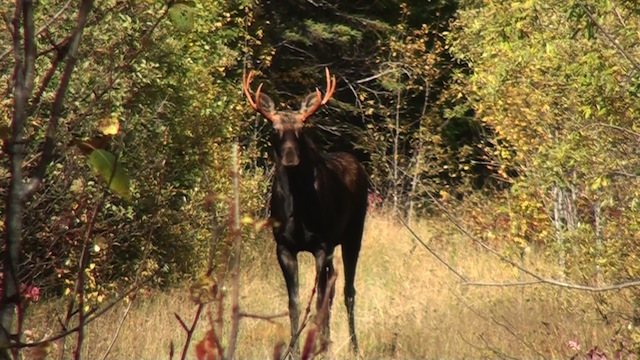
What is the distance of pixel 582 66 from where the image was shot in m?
7.55

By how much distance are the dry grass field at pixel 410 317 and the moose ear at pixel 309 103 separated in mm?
2019

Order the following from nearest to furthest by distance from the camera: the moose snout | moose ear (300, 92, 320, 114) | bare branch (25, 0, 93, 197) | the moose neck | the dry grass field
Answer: bare branch (25, 0, 93, 197)
the dry grass field
the moose snout
the moose neck
moose ear (300, 92, 320, 114)

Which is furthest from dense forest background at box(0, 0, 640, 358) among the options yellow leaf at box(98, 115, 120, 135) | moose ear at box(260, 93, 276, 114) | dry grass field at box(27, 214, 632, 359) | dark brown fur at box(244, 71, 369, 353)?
moose ear at box(260, 93, 276, 114)

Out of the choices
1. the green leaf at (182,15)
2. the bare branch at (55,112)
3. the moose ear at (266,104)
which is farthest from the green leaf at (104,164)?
the moose ear at (266,104)

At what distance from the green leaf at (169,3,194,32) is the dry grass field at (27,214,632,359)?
18.5 feet

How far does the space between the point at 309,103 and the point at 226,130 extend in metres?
3.54

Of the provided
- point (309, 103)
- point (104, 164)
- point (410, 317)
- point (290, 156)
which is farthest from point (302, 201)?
point (104, 164)

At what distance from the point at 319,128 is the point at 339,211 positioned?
1671 centimetres

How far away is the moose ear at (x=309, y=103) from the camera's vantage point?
463 inches

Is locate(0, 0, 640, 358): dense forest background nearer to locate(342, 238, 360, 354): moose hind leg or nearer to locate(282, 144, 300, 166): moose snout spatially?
locate(342, 238, 360, 354): moose hind leg

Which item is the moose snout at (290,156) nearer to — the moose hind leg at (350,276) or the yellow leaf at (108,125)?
the moose hind leg at (350,276)

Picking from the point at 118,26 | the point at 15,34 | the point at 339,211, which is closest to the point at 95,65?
the point at 118,26

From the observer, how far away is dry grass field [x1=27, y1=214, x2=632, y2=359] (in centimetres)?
970

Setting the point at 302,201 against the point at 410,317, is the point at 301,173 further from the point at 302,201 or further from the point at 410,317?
the point at 410,317
